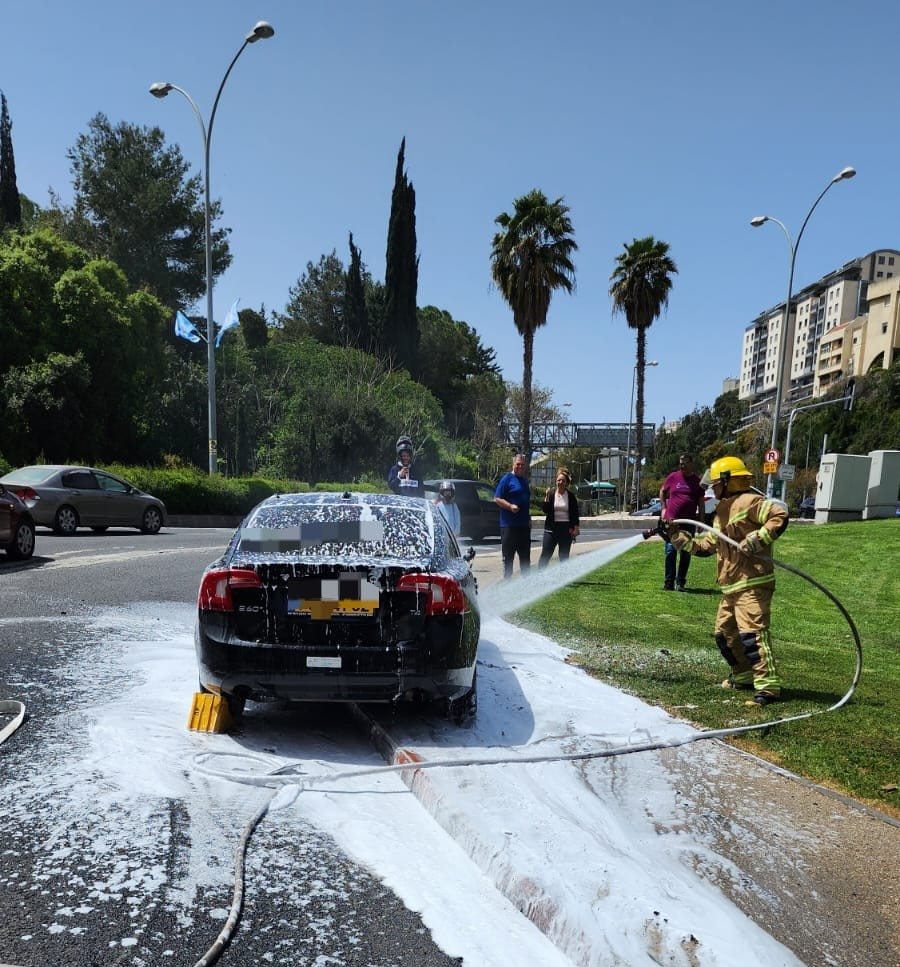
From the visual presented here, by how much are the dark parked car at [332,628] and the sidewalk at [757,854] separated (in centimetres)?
46

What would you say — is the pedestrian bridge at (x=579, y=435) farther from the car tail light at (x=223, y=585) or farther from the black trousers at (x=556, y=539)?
the car tail light at (x=223, y=585)

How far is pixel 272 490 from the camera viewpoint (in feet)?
91.5

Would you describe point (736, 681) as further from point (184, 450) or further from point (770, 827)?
point (184, 450)

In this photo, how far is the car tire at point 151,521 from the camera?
18.0 meters

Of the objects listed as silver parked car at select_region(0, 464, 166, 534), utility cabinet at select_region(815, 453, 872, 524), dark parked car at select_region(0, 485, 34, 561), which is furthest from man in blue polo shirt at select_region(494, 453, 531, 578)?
utility cabinet at select_region(815, 453, 872, 524)

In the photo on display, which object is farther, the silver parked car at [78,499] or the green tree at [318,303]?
the green tree at [318,303]

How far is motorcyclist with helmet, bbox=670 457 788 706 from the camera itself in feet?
18.1

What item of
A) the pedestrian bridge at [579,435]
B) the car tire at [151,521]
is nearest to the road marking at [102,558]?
the car tire at [151,521]

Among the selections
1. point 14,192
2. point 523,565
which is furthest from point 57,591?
point 14,192

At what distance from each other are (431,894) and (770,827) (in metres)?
1.56

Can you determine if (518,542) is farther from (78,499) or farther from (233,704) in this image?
(78,499)

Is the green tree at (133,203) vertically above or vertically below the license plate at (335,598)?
above

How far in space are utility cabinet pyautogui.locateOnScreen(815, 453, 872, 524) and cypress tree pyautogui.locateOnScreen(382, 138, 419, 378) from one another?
33277 millimetres

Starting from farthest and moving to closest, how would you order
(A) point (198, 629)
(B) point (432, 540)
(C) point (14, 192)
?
(C) point (14, 192) → (B) point (432, 540) → (A) point (198, 629)
